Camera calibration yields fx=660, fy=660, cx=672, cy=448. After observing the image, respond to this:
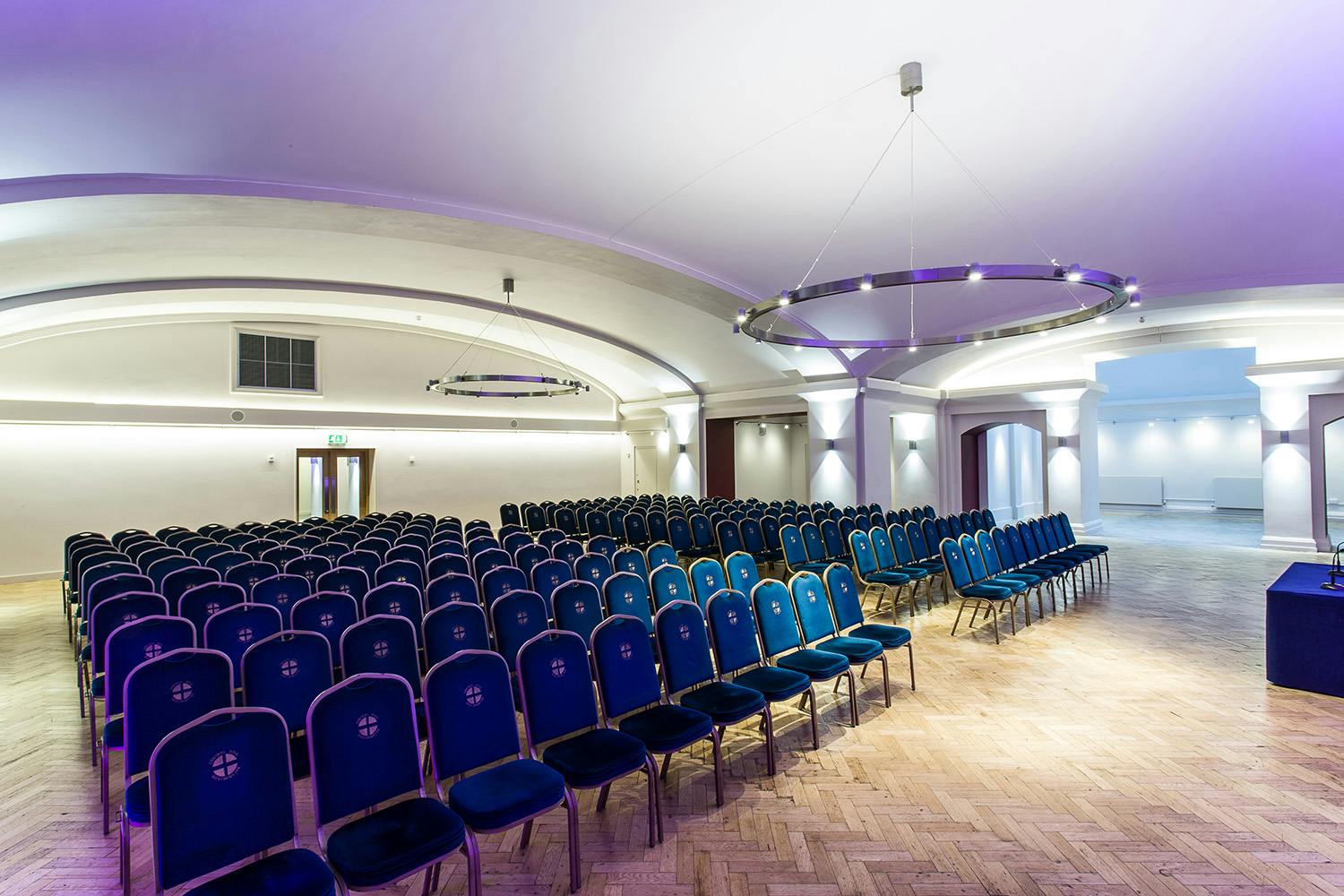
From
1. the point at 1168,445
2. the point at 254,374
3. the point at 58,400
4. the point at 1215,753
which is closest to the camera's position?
the point at 1215,753

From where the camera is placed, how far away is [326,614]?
470 centimetres

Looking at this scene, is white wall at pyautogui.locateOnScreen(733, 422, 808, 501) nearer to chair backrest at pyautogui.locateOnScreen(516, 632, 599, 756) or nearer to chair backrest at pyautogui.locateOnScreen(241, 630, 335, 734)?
chair backrest at pyautogui.locateOnScreen(516, 632, 599, 756)

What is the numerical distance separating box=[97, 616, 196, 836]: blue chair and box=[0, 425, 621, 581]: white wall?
37.2 ft

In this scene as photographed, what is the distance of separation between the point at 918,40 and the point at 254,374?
14.4 metres

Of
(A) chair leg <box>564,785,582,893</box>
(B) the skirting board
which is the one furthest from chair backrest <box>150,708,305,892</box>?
(B) the skirting board

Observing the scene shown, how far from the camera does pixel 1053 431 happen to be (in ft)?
49.6

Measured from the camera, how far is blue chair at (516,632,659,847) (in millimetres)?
3166

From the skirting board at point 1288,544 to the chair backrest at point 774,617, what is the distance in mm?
13113

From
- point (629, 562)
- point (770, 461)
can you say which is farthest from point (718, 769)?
point (770, 461)

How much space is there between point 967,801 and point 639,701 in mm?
1935

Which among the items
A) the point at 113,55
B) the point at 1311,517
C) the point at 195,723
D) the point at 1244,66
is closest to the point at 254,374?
the point at 113,55

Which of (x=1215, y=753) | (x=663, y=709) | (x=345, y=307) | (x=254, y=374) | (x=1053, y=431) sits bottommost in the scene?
(x=1215, y=753)

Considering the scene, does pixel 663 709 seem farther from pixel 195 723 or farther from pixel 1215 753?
pixel 1215 753

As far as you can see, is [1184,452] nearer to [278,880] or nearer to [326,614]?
[326,614]
